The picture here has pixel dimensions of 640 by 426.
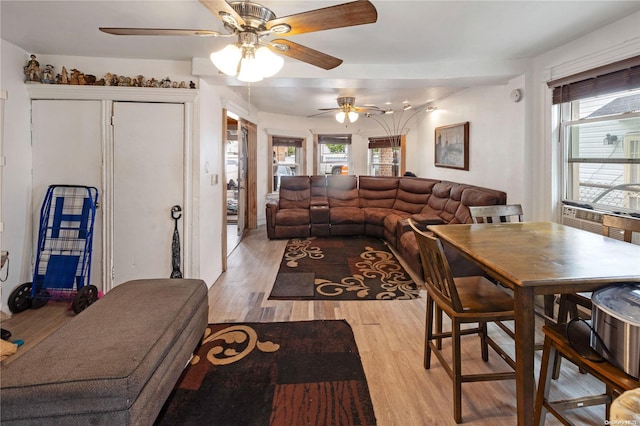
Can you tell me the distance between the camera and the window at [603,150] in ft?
7.75

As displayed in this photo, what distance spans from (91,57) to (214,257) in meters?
2.37

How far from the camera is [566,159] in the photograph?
9.68 ft

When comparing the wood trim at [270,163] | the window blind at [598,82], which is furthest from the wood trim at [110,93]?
the wood trim at [270,163]

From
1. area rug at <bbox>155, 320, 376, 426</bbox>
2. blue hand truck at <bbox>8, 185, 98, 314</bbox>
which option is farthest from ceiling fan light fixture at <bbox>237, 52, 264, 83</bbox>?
blue hand truck at <bbox>8, 185, 98, 314</bbox>

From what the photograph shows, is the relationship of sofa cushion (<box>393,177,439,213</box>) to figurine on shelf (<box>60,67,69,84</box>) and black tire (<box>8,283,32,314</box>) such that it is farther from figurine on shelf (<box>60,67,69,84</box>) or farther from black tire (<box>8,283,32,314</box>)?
black tire (<box>8,283,32,314</box>)

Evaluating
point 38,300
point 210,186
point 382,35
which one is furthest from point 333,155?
point 38,300

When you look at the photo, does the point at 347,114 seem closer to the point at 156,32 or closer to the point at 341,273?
the point at 341,273

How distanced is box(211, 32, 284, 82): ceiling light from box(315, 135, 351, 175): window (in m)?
5.72

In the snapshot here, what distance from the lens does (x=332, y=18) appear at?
57.0 inches

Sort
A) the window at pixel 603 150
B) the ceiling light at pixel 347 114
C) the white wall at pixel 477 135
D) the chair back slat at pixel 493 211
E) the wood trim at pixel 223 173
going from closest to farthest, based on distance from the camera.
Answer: the window at pixel 603 150
the chair back slat at pixel 493 211
the white wall at pixel 477 135
the wood trim at pixel 223 173
the ceiling light at pixel 347 114

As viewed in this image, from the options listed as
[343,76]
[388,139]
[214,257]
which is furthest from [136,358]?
[388,139]

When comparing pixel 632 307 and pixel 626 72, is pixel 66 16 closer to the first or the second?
pixel 632 307

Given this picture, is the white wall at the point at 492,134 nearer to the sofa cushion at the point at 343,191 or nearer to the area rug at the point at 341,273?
the area rug at the point at 341,273

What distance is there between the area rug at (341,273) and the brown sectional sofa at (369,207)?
299 mm
